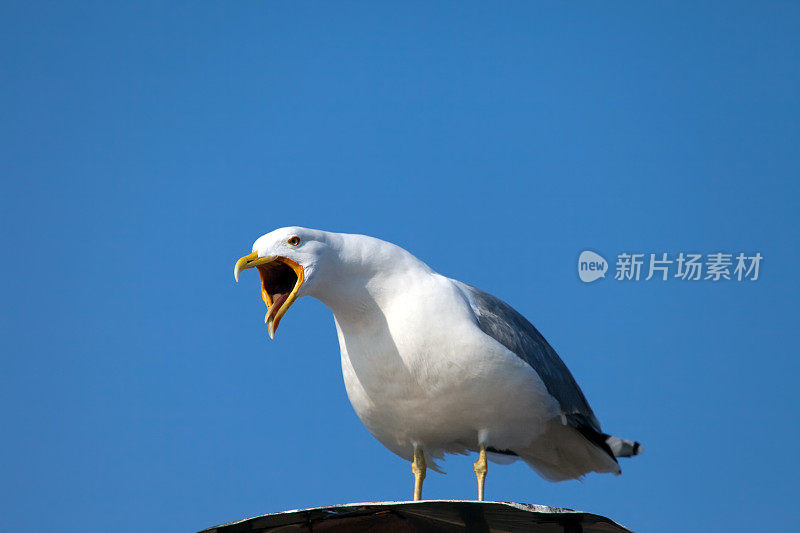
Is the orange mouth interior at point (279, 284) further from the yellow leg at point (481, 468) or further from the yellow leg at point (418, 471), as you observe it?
the yellow leg at point (481, 468)

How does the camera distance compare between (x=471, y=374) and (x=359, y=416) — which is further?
(x=359, y=416)

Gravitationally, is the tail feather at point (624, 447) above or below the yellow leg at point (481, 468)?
above

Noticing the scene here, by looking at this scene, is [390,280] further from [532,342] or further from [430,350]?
[532,342]

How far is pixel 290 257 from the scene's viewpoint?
410 cm

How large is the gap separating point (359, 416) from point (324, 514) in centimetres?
161

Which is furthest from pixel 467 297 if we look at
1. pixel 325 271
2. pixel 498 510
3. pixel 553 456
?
pixel 498 510

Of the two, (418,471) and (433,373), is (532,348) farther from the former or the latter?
(418,471)

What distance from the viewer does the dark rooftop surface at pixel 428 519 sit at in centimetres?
294

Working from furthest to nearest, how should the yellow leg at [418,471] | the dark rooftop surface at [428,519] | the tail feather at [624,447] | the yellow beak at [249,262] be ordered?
the tail feather at [624,447]
the yellow leg at [418,471]
the yellow beak at [249,262]
the dark rooftop surface at [428,519]

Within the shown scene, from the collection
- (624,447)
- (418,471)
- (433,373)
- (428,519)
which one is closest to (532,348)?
(433,373)

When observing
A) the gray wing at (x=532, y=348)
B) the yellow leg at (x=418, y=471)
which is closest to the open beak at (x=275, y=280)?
the gray wing at (x=532, y=348)

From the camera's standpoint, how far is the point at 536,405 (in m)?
4.43

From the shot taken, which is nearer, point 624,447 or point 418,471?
point 418,471

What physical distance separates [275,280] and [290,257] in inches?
9.5
